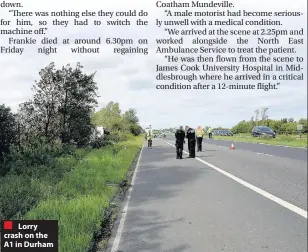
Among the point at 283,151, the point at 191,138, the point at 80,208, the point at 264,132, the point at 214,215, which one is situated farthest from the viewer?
the point at 264,132

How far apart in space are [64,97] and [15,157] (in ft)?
28.9

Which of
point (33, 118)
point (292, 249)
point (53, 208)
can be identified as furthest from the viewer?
point (33, 118)

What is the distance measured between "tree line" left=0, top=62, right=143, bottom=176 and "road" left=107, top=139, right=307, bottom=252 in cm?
840

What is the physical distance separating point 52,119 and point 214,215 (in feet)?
63.7

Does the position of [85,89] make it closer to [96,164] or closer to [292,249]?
[96,164]

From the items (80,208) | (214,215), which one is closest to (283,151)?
(214,215)

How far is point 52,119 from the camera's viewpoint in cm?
2609

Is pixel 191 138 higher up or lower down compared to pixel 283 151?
higher up

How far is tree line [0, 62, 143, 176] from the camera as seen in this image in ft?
64.2

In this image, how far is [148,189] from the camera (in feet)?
39.4

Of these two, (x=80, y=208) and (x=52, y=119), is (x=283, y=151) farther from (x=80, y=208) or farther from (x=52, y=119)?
(x=80, y=208)

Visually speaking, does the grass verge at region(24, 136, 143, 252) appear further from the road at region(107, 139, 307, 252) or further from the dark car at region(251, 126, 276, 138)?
the dark car at region(251, 126, 276, 138)

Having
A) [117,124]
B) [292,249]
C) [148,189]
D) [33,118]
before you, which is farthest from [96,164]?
[117,124]

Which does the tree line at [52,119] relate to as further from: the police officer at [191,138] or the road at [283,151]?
the road at [283,151]
